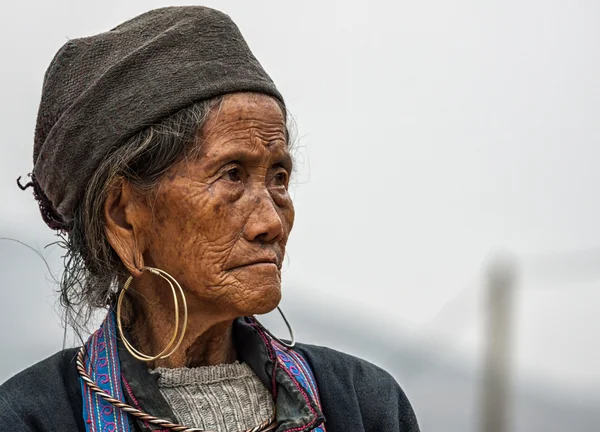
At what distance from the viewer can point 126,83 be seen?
2.69 metres

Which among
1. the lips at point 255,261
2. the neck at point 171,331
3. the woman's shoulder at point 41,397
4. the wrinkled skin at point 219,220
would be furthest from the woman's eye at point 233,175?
the woman's shoulder at point 41,397

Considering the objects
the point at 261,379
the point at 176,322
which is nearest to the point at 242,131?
the point at 176,322

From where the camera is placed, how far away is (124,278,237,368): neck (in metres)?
2.82

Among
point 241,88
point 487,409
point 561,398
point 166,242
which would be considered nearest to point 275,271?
point 166,242

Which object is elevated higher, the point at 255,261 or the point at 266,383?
the point at 255,261

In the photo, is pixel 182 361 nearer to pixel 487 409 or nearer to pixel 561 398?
pixel 487 409

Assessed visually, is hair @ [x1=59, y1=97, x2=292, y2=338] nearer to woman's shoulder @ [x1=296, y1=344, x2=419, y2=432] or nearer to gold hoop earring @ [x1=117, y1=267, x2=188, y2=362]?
gold hoop earring @ [x1=117, y1=267, x2=188, y2=362]

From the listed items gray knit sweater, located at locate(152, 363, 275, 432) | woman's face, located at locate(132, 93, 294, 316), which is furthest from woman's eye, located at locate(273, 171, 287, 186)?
gray knit sweater, located at locate(152, 363, 275, 432)

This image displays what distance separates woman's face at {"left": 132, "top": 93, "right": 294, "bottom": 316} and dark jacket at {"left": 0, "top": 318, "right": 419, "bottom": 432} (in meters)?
0.26

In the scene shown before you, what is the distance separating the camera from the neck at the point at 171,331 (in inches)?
111

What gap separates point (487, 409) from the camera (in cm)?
937

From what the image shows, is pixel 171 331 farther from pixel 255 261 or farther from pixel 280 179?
pixel 280 179

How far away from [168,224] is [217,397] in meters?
0.49

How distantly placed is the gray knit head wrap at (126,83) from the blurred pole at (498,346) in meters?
6.72
